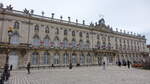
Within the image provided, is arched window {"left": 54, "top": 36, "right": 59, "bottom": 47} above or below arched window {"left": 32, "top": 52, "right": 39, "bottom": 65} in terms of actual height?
above

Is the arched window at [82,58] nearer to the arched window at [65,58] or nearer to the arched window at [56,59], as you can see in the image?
the arched window at [65,58]

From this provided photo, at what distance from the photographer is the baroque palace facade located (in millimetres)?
25641

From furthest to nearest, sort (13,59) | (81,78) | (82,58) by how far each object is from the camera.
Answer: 1. (82,58)
2. (13,59)
3. (81,78)

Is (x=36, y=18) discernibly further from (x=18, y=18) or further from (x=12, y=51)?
(x=12, y=51)

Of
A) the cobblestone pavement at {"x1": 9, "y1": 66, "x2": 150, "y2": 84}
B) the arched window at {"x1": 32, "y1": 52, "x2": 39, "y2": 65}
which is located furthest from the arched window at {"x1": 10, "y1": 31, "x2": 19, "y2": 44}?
the cobblestone pavement at {"x1": 9, "y1": 66, "x2": 150, "y2": 84}

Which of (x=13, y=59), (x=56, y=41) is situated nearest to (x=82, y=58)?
(x=56, y=41)

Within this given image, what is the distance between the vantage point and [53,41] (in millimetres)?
30828

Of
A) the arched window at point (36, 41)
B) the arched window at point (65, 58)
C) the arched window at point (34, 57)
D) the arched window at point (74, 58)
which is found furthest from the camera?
the arched window at point (74, 58)

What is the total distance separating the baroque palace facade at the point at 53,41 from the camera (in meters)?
25.6

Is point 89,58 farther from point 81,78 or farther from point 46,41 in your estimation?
point 81,78

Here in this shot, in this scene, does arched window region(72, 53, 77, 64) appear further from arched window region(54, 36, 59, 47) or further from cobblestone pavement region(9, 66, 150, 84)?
cobblestone pavement region(9, 66, 150, 84)

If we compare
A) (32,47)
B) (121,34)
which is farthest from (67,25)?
(121,34)

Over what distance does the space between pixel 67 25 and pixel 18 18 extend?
41.9 feet

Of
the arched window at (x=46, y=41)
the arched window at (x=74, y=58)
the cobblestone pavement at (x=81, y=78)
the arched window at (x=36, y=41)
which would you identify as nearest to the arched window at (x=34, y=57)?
the arched window at (x=36, y=41)
